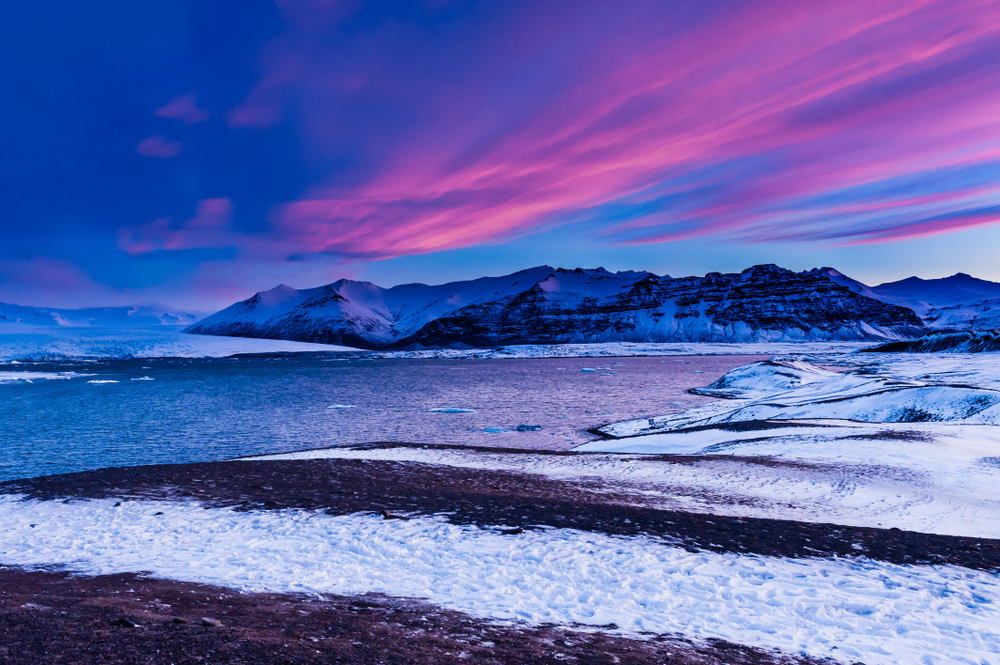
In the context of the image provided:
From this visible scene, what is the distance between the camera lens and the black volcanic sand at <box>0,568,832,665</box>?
539 cm

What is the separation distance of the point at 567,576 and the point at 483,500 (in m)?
4.94

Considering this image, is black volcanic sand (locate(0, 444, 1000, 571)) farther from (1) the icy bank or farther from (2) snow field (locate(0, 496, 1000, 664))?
(1) the icy bank

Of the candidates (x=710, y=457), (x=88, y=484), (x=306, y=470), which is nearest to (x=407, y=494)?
(x=306, y=470)

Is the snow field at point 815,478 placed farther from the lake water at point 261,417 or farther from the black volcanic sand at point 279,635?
the lake water at point 261,417

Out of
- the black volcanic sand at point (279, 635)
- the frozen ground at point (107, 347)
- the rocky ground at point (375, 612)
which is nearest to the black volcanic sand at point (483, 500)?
the rocky ground at point (375, 612)

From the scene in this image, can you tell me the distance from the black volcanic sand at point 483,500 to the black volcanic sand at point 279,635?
423 centimetres

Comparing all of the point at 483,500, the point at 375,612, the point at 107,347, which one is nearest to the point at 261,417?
the point at 483,500

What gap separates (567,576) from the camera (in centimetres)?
856

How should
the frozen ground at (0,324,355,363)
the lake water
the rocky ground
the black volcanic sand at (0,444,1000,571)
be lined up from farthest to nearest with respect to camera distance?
the frozen ground at (0,324,355,363) < the lake water < the black volcanic sand at (0,444,1000,571) < the rocky ground

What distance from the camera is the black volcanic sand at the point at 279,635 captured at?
5.39 meters

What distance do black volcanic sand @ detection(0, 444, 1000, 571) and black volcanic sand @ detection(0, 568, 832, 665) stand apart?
423cm

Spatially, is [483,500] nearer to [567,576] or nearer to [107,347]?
[567,576]

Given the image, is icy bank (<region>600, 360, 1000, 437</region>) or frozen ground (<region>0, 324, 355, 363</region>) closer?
icy bank (<region>600, 360, 1000, 437</region>)

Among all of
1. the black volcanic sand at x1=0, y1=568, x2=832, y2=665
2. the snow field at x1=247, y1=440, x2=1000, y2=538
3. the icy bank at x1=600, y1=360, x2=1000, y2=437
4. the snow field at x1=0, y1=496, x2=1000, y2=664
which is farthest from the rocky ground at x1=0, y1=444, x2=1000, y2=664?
the icy bank at x1=600, y1=360, x2=1000, y2=437
